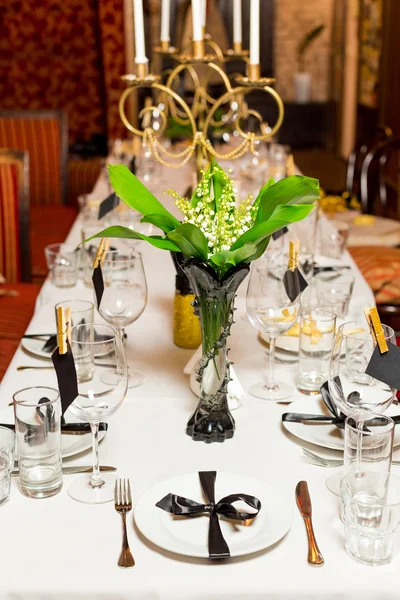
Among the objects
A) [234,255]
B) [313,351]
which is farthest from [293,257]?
[234,255]

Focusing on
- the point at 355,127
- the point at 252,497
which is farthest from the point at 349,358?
the point at 355,127

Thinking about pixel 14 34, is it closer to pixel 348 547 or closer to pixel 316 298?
pixel 316 298

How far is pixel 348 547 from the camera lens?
1032mm

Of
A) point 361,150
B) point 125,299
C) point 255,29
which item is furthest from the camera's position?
point 361,150

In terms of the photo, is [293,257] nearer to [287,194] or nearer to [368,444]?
[287,194]

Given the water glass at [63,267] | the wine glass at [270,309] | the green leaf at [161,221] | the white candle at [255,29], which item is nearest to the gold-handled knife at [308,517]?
the wine glass at [270,309]

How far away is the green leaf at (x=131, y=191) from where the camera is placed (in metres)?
1.33

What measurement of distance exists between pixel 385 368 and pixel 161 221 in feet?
1.35

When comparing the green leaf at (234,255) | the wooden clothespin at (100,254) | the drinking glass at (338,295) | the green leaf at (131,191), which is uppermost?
the green leaf at (131,191)

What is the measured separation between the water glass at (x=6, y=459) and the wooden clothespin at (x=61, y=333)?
0.16 metres

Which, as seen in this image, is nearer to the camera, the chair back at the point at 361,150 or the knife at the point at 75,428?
the knife at the point at 75,428

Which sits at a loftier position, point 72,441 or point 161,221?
point 161,221

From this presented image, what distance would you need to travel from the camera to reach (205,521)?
3.57ft

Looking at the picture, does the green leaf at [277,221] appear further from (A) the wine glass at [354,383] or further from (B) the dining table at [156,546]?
(B) the dining table at [156,546]
